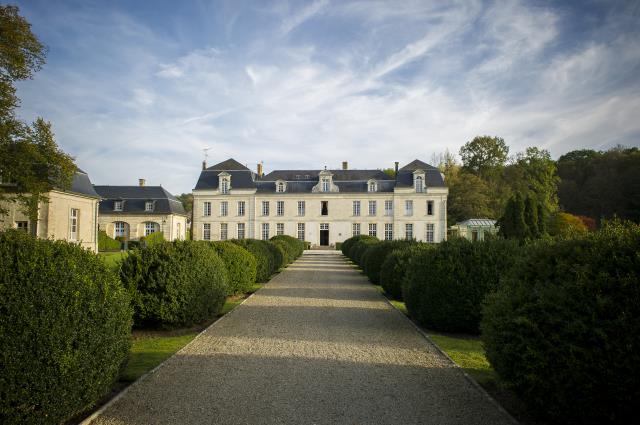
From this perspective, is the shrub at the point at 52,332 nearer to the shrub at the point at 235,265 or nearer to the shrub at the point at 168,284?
the shrub at the point at 168,284

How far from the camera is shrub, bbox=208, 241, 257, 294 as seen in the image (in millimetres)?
11030

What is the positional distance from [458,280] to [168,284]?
189 inches


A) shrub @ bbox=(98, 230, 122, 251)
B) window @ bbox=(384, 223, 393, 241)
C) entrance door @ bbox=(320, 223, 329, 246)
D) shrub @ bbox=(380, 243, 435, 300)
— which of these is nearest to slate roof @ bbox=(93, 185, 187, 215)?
shrub @ bbox=(98, 230, 122, 251)

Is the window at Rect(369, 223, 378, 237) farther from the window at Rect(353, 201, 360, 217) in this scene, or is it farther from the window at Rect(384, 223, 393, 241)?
the window at Rect(353, 201, 360, 217)

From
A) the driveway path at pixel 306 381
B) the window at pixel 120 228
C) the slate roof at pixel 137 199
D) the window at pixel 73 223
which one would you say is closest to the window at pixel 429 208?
the slate roof at pixel 137 199

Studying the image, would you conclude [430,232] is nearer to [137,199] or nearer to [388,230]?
[388,230]

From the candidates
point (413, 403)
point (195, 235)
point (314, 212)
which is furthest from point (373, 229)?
point (413, 403)

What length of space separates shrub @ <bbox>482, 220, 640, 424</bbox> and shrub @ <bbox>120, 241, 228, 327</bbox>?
5.26 meters

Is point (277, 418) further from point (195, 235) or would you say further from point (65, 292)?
point (195, 235)

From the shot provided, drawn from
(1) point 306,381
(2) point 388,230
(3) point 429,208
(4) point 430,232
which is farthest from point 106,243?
(1) point 306,381

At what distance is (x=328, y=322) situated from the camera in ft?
28.2

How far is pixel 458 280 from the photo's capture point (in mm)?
7664

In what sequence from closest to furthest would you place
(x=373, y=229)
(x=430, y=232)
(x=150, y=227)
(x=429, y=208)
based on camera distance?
(x=150, y=227), (x=429, y=208), (x=430, y=232), (x=373, y=229)

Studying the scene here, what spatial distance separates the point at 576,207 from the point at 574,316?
164 ft
